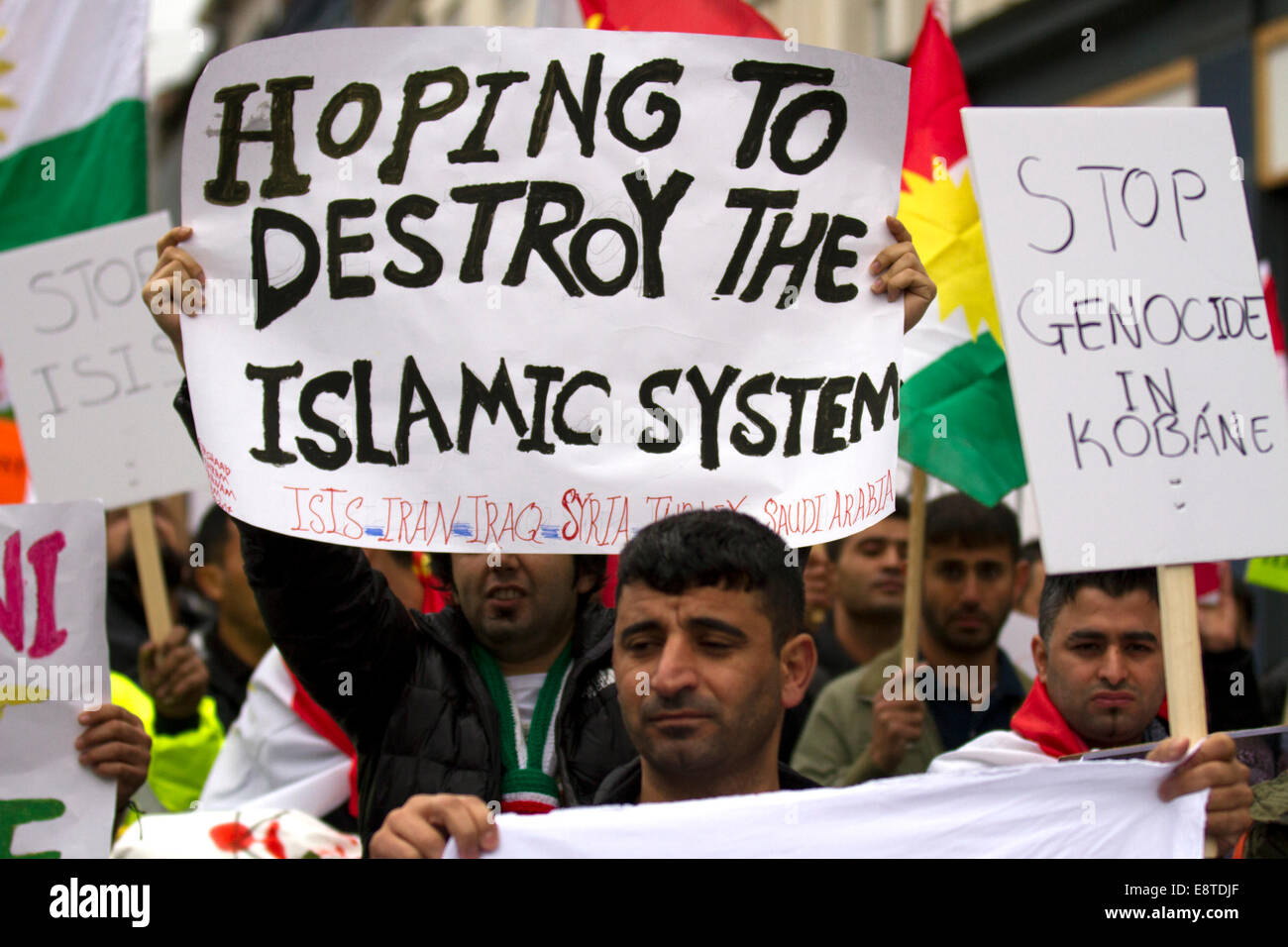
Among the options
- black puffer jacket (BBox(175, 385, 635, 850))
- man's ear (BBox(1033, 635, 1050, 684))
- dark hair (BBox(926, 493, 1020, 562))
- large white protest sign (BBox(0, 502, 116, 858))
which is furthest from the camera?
dark hair (BBox(926, 493, 1020, 562))

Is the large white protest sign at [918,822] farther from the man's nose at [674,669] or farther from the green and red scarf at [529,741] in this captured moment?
the green and red scarf at [529,741]

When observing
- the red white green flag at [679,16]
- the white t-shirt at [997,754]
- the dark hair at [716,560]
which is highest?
the red white green flag at [679,16]

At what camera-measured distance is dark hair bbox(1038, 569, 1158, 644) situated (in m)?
3.10

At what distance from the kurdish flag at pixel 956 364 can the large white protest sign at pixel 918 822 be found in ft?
6.38

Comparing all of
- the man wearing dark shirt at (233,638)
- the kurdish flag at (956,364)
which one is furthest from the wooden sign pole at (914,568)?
the man wearing dark shirt at (233,638)

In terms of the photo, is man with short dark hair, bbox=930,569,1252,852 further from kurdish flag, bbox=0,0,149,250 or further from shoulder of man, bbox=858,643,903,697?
kurdish flag, bbox=0,0,149,250

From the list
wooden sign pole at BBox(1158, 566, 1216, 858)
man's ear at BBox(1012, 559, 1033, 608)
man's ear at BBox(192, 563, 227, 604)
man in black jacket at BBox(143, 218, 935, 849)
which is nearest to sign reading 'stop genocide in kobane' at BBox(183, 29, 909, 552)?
man in black jacket at BBox(143, 218, 935, 849)

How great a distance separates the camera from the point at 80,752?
3037 mm

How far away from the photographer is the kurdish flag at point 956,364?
433 cm

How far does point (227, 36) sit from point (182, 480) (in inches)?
1556

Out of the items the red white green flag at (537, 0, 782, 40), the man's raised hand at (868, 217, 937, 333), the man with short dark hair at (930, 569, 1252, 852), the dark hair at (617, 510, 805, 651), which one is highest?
the red white green flag at (537, 0, 782, 40)
